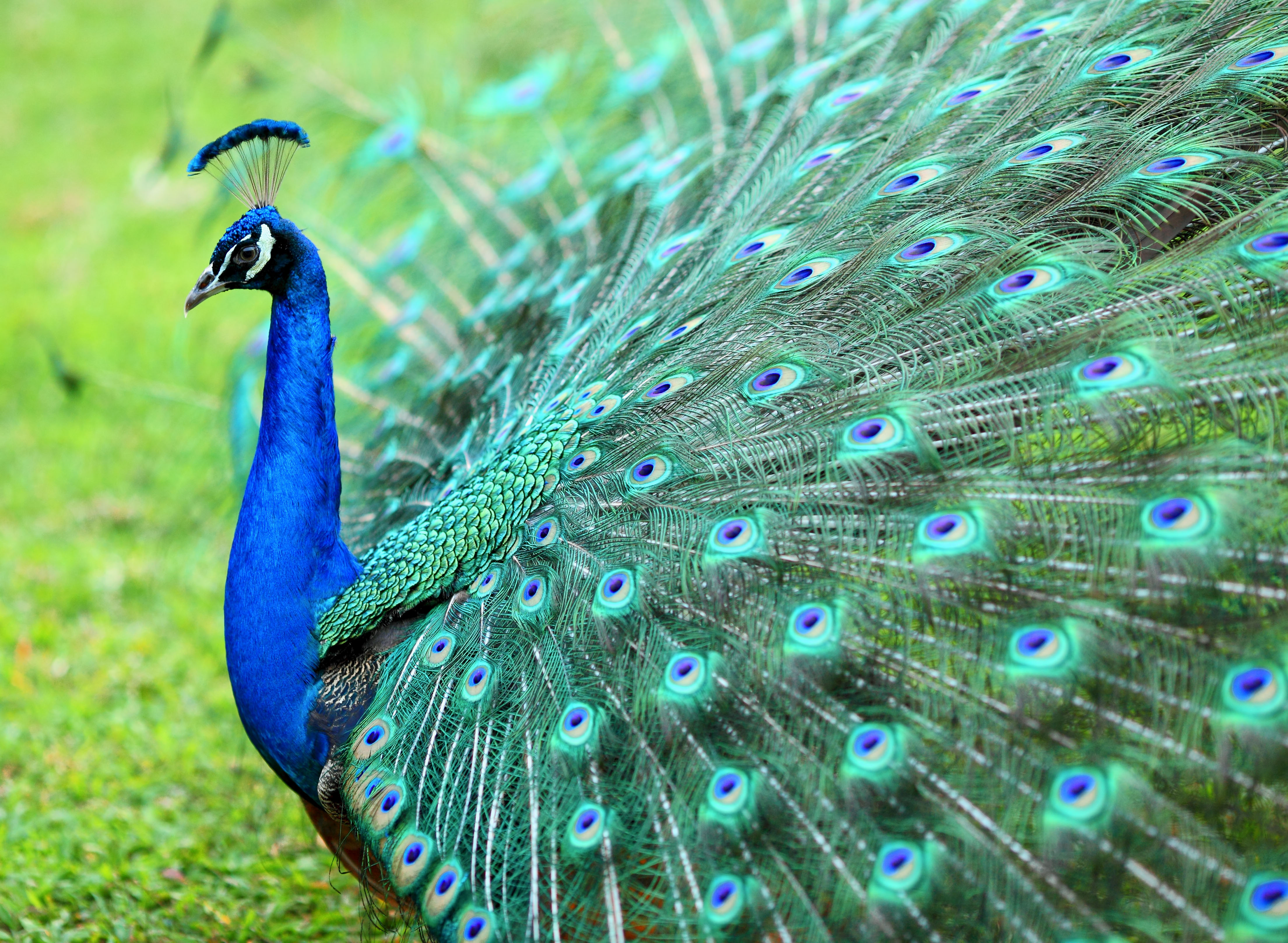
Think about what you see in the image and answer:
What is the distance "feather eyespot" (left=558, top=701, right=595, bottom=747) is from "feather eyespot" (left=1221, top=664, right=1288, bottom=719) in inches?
37.1

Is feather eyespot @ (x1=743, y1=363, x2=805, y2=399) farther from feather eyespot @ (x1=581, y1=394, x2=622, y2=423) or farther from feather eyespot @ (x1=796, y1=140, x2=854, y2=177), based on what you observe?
feather eyespot @ (x1=796, y1=140, x2=854, y2=177)

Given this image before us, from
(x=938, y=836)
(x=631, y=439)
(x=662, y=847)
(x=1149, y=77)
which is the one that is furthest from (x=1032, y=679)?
(x=1149, y=77)

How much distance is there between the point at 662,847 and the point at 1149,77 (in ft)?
5.47

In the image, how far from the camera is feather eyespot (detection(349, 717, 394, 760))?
7.25 feet

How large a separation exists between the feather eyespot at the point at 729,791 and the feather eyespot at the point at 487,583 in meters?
0.62

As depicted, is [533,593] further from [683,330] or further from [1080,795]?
[1080,795]

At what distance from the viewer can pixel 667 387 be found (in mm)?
2256

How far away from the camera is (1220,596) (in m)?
1.63

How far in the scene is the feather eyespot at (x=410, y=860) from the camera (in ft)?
6.77

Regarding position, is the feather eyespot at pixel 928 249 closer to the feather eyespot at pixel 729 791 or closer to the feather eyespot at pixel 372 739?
the feather eyespot at pixel 729 791

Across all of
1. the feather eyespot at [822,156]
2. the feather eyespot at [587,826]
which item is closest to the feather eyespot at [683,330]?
the feather eyespot at [822,156]

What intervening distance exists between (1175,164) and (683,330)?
93 centimetres

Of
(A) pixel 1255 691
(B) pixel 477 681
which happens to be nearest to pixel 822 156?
(B) pixel 477 681

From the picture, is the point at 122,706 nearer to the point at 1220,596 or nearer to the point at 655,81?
A: the point at 655,81
